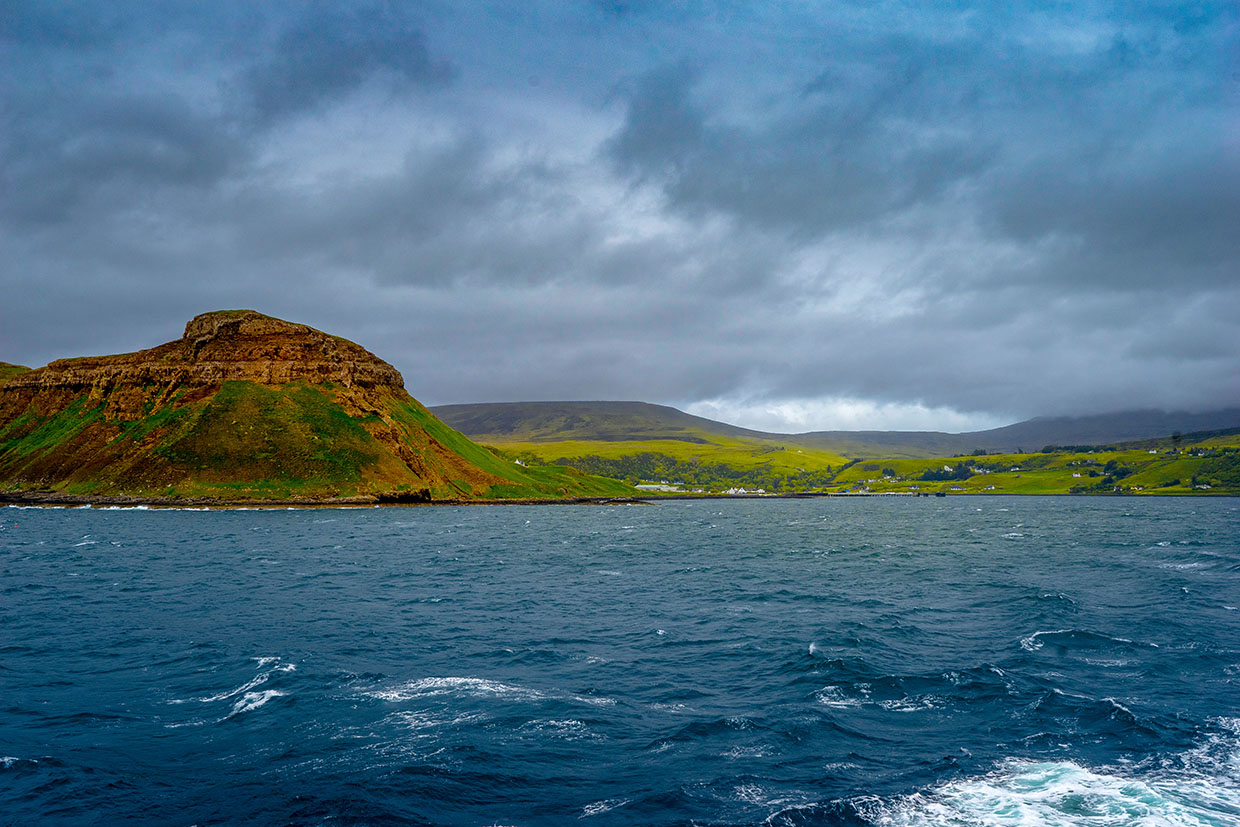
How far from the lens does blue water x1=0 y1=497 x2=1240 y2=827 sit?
16500mm

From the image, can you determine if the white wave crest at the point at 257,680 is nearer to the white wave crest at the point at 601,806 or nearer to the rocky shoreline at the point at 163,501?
the white wave crest at the point at 601,806

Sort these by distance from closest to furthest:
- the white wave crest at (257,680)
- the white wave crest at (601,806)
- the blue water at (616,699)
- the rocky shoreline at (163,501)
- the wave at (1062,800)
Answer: the wave at (1062,800)
the white wave crest at (601,806)
the blue water at (616,699)
the white wave crest at (257,680)
the rocky shoreline at (163,501)

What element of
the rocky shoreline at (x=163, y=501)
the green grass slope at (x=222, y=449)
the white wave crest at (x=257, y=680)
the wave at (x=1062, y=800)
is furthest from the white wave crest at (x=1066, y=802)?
the green grass slope at (x=222, y=449)

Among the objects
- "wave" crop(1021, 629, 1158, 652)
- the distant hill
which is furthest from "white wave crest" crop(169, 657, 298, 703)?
the distant hill

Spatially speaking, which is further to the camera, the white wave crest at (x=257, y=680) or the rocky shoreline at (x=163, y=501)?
the rocky shoreline at (x=163, y=501)

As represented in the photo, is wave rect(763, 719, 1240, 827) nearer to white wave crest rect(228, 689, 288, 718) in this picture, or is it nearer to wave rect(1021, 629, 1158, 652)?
wave rect(1021, 629, 1158, 652)

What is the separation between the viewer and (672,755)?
19.3 metres

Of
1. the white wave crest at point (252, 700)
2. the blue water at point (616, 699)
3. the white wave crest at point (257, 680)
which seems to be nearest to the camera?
the blue water at point (616, 699)

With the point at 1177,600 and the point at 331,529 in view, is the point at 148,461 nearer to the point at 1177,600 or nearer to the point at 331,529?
the point at 331,529

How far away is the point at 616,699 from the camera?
79.6ft

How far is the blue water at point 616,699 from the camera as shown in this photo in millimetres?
16500

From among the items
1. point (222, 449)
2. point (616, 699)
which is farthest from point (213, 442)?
point (616, 699)

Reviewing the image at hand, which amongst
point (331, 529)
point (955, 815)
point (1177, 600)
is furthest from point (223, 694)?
point (331, 529)

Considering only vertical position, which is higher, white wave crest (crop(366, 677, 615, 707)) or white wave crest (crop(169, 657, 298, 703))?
white wave crest (crop(169, 657, 298, 703))
